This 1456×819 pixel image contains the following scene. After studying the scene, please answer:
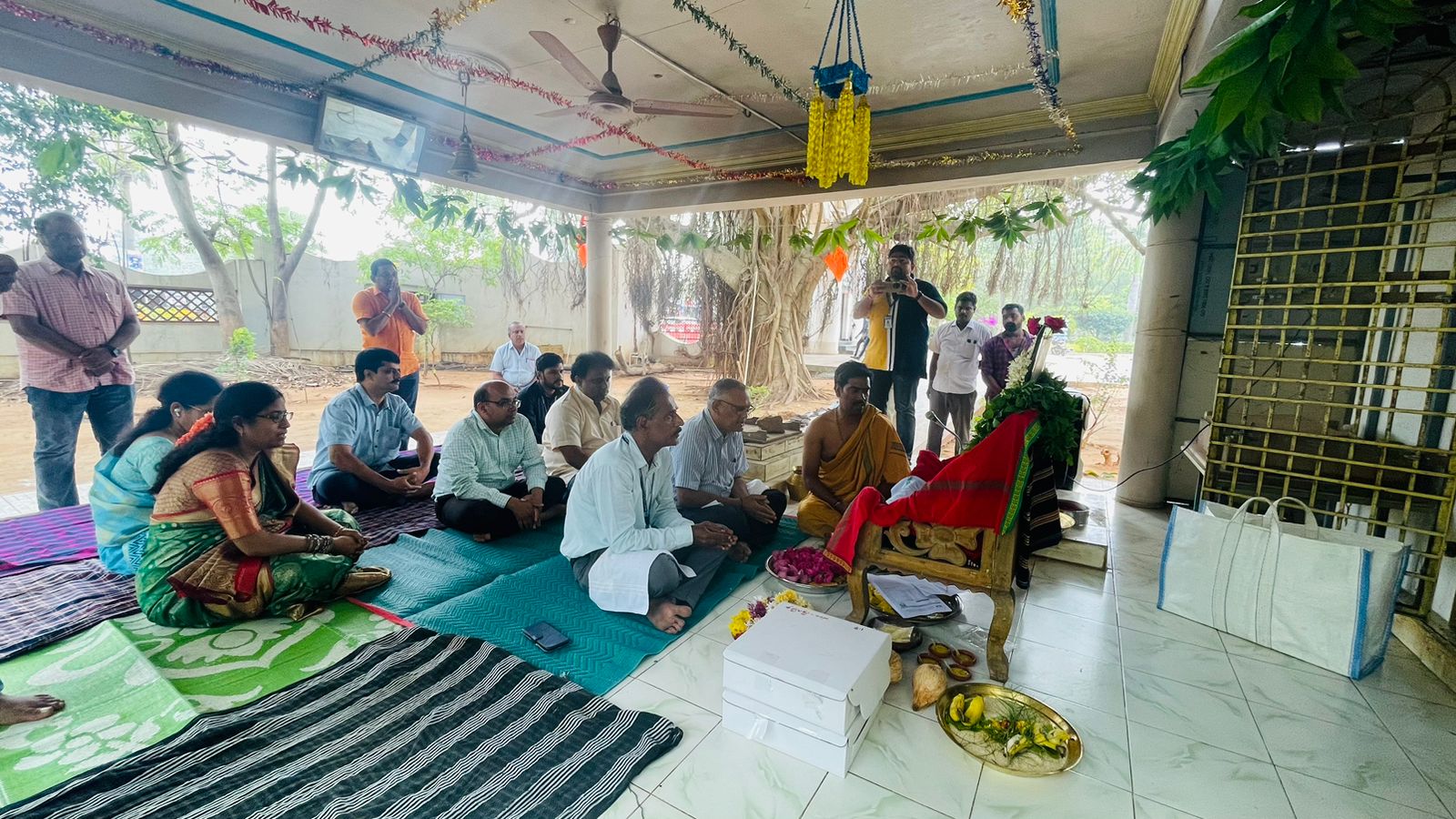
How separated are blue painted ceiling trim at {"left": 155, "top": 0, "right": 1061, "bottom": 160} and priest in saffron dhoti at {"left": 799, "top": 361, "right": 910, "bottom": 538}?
2.07m

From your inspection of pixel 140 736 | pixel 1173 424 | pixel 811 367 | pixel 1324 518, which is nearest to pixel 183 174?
pixel 140 736

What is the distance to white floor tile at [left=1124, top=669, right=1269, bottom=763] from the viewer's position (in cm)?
190

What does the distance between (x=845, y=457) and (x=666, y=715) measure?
6.27 ft

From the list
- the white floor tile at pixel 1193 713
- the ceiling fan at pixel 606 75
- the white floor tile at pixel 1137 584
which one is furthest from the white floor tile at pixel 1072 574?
the ceiling fan at pixel 606 75

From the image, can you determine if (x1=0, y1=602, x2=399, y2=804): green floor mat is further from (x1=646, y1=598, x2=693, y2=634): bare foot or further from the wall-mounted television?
the wall-mounted television

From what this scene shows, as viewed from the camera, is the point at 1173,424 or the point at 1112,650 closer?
the point at 1112,650

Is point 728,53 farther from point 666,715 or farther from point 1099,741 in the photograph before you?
point 1099,741

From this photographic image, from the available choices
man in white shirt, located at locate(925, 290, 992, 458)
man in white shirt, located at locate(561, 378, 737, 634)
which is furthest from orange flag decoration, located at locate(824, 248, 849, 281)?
man in white shirt, located at locate(561, 378, 737, 634)

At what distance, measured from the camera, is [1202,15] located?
287cm

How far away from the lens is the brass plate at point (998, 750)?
170 cm

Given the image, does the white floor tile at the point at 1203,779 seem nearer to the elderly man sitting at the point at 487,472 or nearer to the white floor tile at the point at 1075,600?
the white floor tile at the point at 1075,600

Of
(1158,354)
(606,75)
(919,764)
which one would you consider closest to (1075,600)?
(919,764)

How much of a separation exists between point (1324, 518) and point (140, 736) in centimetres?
499

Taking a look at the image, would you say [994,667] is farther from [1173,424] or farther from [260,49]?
[260,49]
